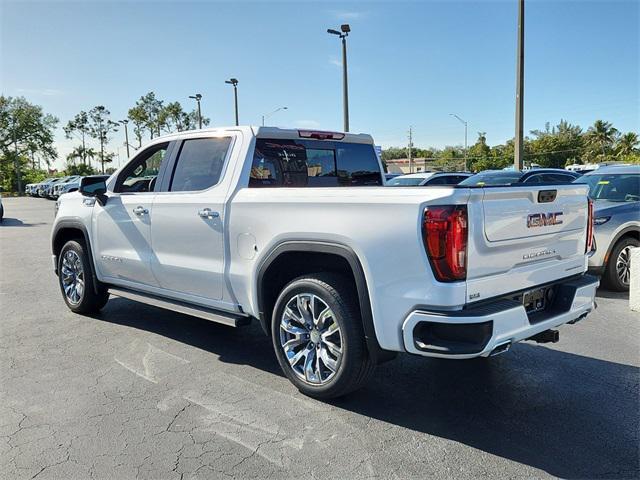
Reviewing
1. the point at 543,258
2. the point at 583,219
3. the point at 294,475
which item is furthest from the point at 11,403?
the point at 583,219

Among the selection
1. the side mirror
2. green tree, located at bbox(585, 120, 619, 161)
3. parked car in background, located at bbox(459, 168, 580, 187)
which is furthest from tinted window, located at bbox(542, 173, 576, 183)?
green tree, located at bbox(585, 120, 619, 161)

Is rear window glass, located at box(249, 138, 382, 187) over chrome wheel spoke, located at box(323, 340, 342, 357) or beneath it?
over

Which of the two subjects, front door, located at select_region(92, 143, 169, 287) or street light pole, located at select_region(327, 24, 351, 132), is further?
street light pole, located at select_region(327, 24, 351, 132)

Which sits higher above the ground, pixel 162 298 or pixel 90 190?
pixel 90 190

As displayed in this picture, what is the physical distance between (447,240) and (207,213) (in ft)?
7.07

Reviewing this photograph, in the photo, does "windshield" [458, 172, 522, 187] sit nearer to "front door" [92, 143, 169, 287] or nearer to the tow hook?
"front door" [92, 143, 169, 287]

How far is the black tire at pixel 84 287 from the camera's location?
5.96 meters

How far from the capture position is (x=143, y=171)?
5414 millimetres

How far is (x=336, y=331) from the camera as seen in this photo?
11.8 feet

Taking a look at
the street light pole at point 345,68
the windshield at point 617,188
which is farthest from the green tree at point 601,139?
the windshield at point 617,188

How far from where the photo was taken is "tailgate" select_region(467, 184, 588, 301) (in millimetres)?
3082

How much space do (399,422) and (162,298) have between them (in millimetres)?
2654

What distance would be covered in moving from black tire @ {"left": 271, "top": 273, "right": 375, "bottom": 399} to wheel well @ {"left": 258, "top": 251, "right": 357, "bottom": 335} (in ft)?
0.34

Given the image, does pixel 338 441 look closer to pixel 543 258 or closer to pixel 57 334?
pixel 543 258
